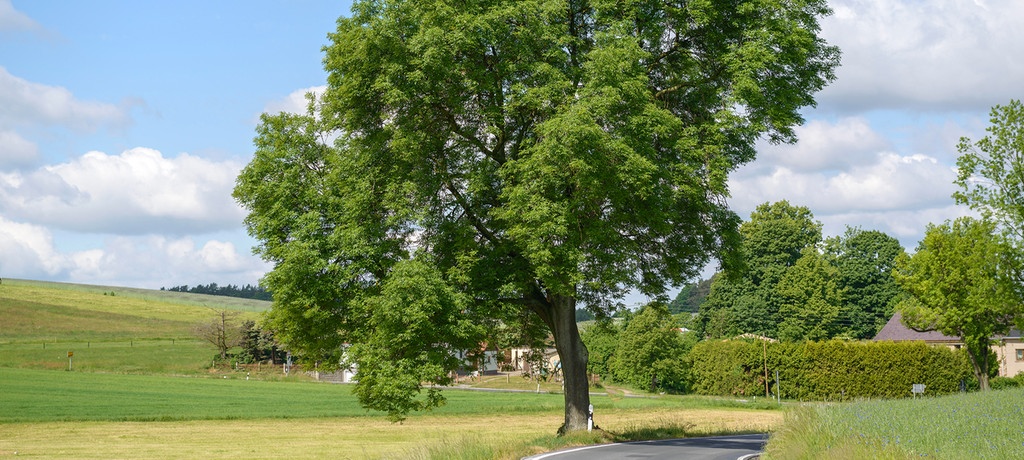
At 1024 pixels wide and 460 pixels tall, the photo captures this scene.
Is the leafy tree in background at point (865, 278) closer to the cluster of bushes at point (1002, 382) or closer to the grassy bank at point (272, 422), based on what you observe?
the cluster of bushes at point (1002, 382)

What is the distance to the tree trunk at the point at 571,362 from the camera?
92.1 feet

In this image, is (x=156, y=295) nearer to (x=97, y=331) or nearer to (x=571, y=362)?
(x=97, y=331)

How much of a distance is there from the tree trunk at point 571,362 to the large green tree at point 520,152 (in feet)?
0.37

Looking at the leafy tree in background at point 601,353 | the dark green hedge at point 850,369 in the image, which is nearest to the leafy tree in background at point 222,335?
the leafy tree in background at point 601,353

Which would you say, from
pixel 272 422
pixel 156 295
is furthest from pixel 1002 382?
pixel 156 295

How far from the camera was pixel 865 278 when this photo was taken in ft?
312

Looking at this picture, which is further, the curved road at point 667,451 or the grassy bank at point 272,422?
the grassy bank at point 272,422

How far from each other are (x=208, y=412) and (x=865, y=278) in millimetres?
66814

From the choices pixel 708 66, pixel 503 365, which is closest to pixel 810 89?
pixel 708 66

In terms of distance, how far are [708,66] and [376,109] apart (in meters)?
9.46

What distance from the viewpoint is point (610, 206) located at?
24.9 metres

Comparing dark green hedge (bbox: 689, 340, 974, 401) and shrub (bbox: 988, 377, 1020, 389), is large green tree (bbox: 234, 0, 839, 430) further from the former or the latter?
shrub (bbox: 988, 377, 1020, 389)

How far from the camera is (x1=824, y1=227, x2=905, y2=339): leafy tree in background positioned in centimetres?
9444

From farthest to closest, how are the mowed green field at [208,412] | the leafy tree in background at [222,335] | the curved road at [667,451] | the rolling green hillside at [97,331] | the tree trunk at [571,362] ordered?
the leafy tree in background at [222,335] → the rolling green hillside at [97,331] → the mowed green field at [208,412] → the tree trunk at [571,362] → the curved road at [667,451]
